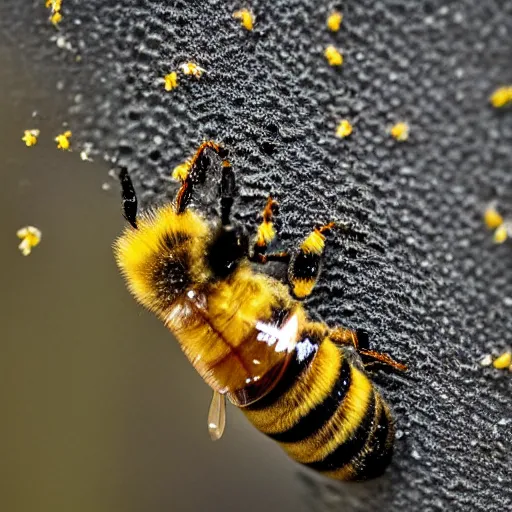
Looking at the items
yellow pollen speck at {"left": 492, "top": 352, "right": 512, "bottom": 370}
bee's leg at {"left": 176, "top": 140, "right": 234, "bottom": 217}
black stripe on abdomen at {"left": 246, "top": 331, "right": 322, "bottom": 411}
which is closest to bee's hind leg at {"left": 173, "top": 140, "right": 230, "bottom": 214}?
bee's leg at {"left": 176, "top": 140, "right": 234, "bottom": 217}

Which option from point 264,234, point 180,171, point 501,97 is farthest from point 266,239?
point 501,97

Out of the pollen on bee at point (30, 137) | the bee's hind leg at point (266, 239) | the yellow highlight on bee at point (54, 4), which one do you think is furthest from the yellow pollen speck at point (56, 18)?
the bee's hind leg at point (266, 239)

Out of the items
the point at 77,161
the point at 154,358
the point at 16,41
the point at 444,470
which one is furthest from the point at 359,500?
the point at 16,41

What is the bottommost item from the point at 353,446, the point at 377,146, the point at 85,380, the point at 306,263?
the point at 85,380

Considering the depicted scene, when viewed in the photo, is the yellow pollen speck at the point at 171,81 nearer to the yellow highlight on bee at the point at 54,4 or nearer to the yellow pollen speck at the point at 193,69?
the yellow pollen speck at the point at 193,69

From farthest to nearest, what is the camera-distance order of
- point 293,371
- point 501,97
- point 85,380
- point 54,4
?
1. point 85,380
2. point 54,4
3. point 293,371
4. point 501,97

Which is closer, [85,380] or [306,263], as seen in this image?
[306,263]

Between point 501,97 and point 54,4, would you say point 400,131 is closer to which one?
point 501,97
